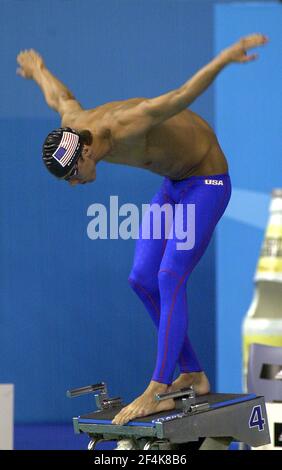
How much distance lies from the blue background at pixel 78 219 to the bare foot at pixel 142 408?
8.51 ft

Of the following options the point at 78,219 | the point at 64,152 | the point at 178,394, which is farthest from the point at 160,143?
the point at 78,219

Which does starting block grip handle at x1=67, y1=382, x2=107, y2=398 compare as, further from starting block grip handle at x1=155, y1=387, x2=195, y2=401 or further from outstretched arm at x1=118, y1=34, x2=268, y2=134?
outstretched arm at x1=118, y1=34, x2=268, y2=134

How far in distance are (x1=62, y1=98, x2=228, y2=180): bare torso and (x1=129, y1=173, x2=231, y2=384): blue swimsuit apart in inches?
3.0

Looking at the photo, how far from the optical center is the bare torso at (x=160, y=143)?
179 inches

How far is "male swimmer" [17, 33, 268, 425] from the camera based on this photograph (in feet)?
14.4

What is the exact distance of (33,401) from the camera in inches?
288

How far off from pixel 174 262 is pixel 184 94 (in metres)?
0.78

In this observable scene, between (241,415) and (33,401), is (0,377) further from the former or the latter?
(241,415)

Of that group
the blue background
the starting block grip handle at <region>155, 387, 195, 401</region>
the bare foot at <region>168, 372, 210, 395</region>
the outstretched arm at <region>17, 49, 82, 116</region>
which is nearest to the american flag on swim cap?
the outstretched arm at <region>17, 49, 82, 116</region>

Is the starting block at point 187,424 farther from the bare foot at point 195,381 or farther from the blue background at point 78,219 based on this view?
the blue background at point 78,219

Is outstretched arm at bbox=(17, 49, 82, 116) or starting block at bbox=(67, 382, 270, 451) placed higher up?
outstretched arm at bbox=(17, 49, 82, 116)

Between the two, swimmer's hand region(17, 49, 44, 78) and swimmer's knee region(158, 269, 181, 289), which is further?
swimmer's hand region(17, 49, 44, 78)

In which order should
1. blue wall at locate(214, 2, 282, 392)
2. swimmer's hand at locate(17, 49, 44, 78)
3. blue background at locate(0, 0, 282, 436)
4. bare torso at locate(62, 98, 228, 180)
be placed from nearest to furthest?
bare torso at locate(62, 98, 228, 180)
swimmer's hand at locate(17, 49, 44, 78)
blue wall at locate(214, 2, 282, 392)
blue background at locate(0, 0, 282, 436)

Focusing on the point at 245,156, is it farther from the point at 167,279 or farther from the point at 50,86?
the point at 167,279
